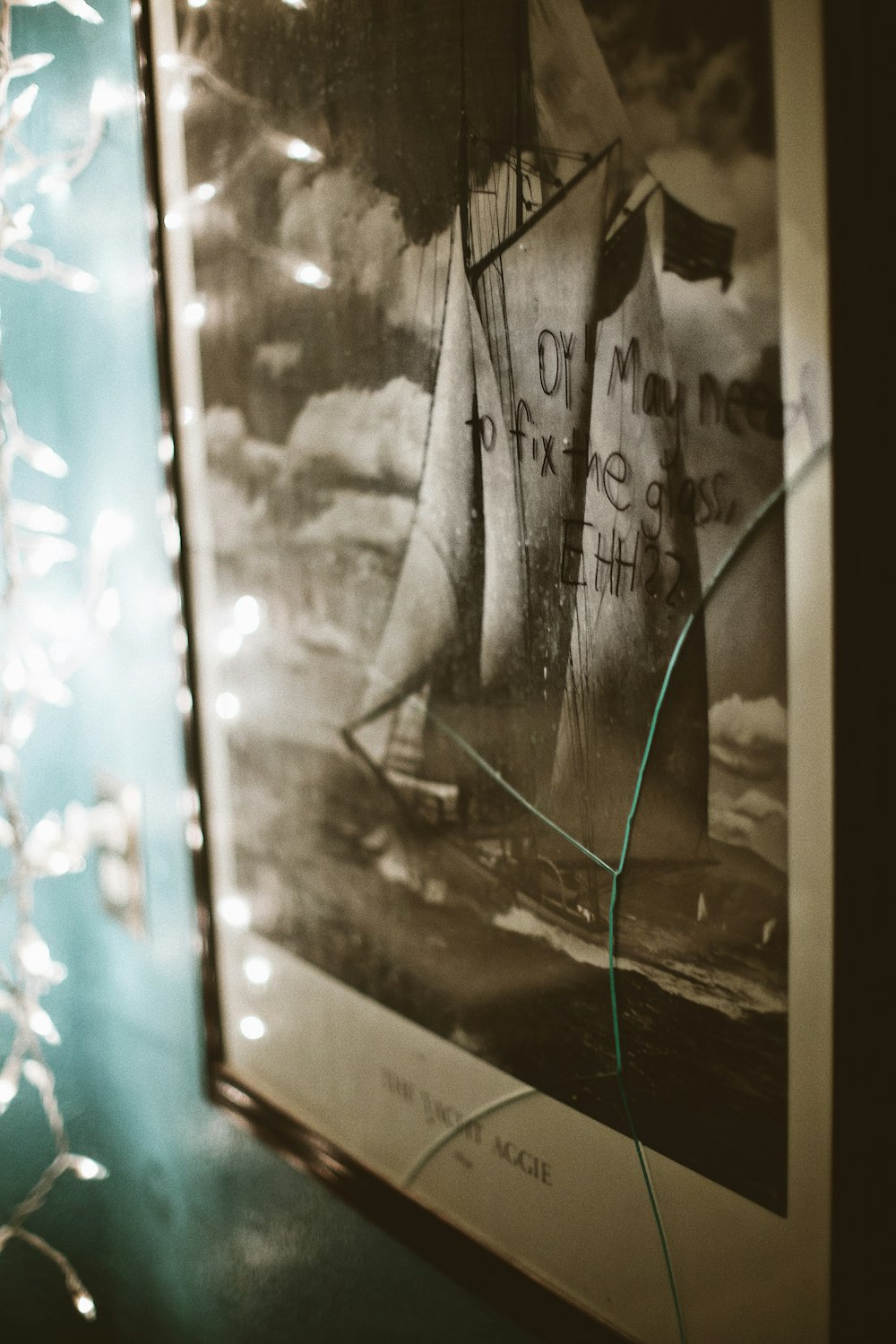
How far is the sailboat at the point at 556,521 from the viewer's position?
0.52 metres

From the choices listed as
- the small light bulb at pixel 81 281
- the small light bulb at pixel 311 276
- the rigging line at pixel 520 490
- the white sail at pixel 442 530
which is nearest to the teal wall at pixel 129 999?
the small light bulb at pixel 81 281

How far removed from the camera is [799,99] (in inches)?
17.0

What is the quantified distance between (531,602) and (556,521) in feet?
0.18

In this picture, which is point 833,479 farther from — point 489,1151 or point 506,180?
point 489,1151

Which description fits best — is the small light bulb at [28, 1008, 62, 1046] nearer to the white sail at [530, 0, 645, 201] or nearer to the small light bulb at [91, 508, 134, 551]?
the small light bulb at [91, 508, 134, 551]

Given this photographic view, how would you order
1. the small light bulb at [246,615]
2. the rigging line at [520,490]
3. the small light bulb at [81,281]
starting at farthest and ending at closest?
the small light bulb at [81,281], the small light bulb at [246,615], the rigging line at [520,490]

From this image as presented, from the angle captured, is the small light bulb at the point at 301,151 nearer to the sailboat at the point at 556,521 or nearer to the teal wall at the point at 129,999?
the sailboat at the point at 556,521

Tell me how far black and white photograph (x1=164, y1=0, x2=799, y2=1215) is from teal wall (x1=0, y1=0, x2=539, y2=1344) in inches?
7.4

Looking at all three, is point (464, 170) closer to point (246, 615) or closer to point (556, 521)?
point (556, 521)

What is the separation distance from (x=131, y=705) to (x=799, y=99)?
2.91 ft

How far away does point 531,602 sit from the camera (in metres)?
0.60

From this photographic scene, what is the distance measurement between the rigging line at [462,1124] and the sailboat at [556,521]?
5.7 inches

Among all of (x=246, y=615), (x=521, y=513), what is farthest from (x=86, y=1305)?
(x=521, y=513)

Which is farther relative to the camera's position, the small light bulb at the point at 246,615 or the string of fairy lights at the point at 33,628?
the string of fairy lights at the point at 33,628
